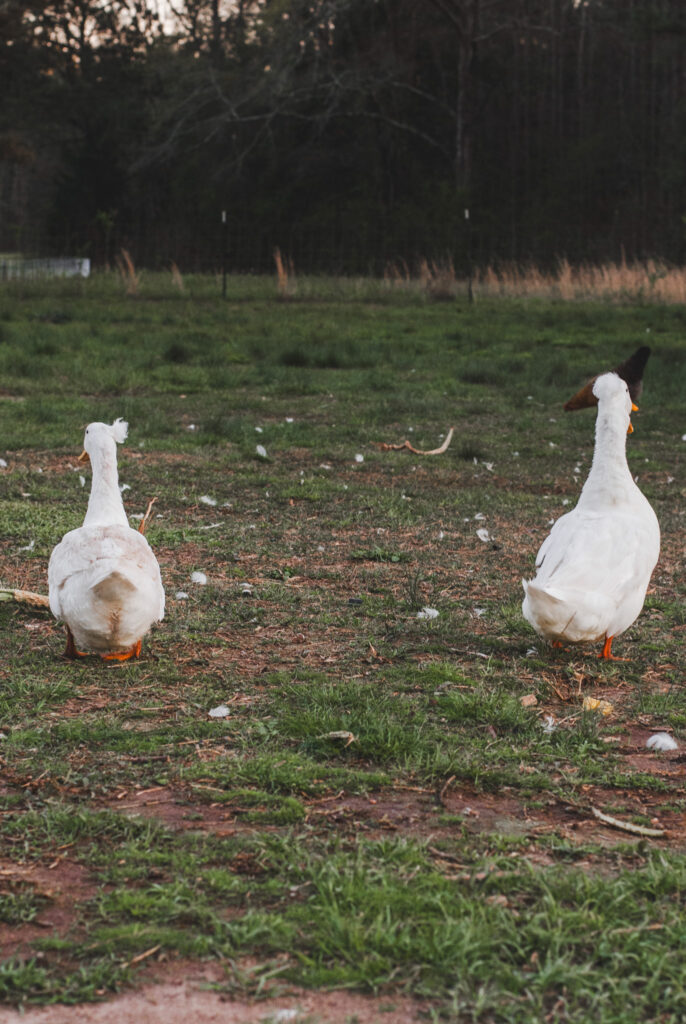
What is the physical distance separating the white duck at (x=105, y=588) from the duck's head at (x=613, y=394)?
7.44ft

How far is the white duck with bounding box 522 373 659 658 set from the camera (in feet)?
14.6

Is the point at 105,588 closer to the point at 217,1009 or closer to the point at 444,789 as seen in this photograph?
the point at 444,789

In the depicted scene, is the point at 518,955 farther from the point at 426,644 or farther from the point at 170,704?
the point at 426,644

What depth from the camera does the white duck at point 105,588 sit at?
425 cm

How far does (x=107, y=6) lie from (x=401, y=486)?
43563 mm

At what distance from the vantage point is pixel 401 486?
8.56m

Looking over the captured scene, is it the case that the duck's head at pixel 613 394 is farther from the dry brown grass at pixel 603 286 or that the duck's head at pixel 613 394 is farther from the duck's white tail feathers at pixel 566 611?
the dry brown grass at pixel 603 286

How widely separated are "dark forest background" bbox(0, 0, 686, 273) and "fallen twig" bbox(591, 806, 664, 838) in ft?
96.8

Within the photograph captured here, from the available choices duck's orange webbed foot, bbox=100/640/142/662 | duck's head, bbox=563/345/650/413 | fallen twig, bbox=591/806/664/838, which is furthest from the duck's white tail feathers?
duck's orange webbed foot, bbox=100/640/142/662

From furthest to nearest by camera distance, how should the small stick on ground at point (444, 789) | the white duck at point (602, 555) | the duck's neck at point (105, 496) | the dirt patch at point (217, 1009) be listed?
1. the duck's neck at point (105, 496)
2. the white duck at point (602, 555)
3. the small stick on ground at point (444, 789)
4. the dirt patch at point (217, 1009)

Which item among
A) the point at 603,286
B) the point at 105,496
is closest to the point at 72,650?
the point at 105,496

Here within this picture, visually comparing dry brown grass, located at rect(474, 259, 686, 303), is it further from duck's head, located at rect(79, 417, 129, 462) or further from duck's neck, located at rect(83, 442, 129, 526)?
duck's neck, located at rect(83, 442, 129, 526)

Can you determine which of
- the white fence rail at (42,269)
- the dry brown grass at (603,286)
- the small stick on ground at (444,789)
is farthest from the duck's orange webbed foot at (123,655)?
the white fence rail at (42,269)

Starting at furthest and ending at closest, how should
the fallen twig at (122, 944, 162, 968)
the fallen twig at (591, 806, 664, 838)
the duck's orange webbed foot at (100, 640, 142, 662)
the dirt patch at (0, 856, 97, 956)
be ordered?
the duck's orange webbed foot at (100, 640, 142, 662), the fallen twig at (591, 806, 664, 838), the dirt patch at (0, 856, 97, 956), the fallen twig at (122, 944, 162, 968)
